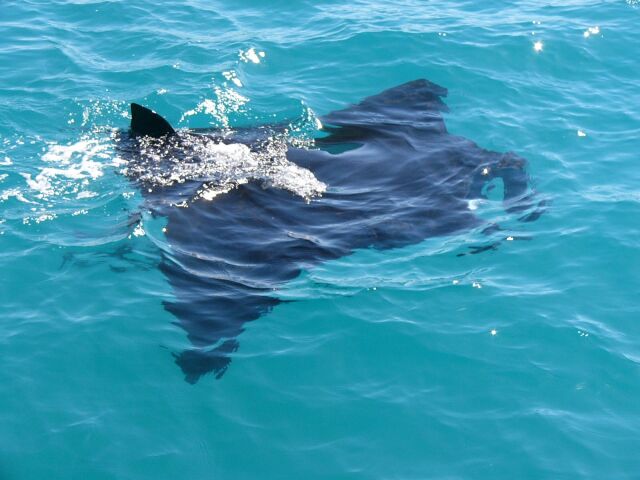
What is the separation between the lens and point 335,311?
30.3 ft

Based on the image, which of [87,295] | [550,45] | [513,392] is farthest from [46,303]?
[550,45]

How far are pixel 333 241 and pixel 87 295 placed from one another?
3201 millimetres

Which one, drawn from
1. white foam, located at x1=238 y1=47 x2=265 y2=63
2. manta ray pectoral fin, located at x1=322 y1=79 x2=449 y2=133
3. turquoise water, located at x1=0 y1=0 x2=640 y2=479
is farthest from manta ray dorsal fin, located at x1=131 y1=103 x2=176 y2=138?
white foam, located at x1=238 y1=47 x2=265 y2=63

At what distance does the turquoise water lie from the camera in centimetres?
759

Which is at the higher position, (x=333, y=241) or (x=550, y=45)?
(x=550, y=45)

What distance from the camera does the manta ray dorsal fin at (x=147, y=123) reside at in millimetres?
11539

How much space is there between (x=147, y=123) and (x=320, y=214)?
321cm

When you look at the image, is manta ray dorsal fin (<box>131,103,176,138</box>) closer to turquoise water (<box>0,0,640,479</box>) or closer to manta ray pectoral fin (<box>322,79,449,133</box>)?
turquoise water (<box>0,0,640,479</box>)

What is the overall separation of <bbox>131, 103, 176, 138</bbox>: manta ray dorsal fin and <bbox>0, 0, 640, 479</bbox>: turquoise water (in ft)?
2.09

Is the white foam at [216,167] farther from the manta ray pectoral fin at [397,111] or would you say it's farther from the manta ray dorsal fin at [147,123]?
the manta ray pectoral fin at [397,111]

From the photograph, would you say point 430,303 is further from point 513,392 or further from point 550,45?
point 550,45

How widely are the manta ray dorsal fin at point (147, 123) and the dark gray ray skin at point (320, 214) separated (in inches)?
0.9

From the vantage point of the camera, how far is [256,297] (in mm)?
9227

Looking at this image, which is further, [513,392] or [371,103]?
[371,103]
